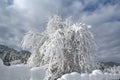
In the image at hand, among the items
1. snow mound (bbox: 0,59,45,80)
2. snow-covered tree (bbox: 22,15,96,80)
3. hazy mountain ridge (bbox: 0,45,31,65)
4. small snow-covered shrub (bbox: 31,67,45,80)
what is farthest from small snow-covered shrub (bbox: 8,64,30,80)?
hazy mountain ridge (bbox: 0,45,31,65)

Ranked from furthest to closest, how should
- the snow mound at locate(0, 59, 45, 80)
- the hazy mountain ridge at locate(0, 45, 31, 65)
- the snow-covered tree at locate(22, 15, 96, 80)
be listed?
the hazy mountain ridge at locate(0, 45, 31, 65) → the snow-covered tree at locate(22, 15, 96, 80) → the snow mound at locate(0, 59, 45, 80)

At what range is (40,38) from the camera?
2133 centimetres

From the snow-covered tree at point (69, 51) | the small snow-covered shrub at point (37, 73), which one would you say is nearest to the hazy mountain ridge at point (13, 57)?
the snow-covered tree at point (69, 51)

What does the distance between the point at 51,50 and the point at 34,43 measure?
11.9 feet

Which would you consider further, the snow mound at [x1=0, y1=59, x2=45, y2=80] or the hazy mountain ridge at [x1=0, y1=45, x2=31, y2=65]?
the hazy mountain ridge at [x1=0, y1=45, x2=31, y2=65]

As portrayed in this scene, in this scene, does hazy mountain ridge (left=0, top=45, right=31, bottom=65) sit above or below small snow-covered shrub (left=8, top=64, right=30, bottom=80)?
above

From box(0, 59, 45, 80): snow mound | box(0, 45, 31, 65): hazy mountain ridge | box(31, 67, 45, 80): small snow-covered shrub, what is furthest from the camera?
box(0, 45, 31, 65): hazy mountain ridge

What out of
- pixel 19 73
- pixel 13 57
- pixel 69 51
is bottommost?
pixel 19 73

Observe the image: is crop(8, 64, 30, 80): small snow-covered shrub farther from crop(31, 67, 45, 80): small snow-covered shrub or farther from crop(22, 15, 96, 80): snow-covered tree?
crop(22, 15, 96, 80): snow-covered tree

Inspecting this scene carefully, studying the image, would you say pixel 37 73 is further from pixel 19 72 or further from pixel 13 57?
pixel 13 57

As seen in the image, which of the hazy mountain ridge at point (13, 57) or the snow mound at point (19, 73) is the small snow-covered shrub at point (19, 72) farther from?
the hazy mountain ridge at point (13, 57)

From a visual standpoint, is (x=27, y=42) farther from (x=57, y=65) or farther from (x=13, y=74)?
(x=13, y=74)

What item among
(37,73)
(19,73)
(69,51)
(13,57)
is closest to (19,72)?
(19,73)

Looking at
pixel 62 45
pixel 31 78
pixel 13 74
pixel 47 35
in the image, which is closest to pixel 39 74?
pixel 31 78
